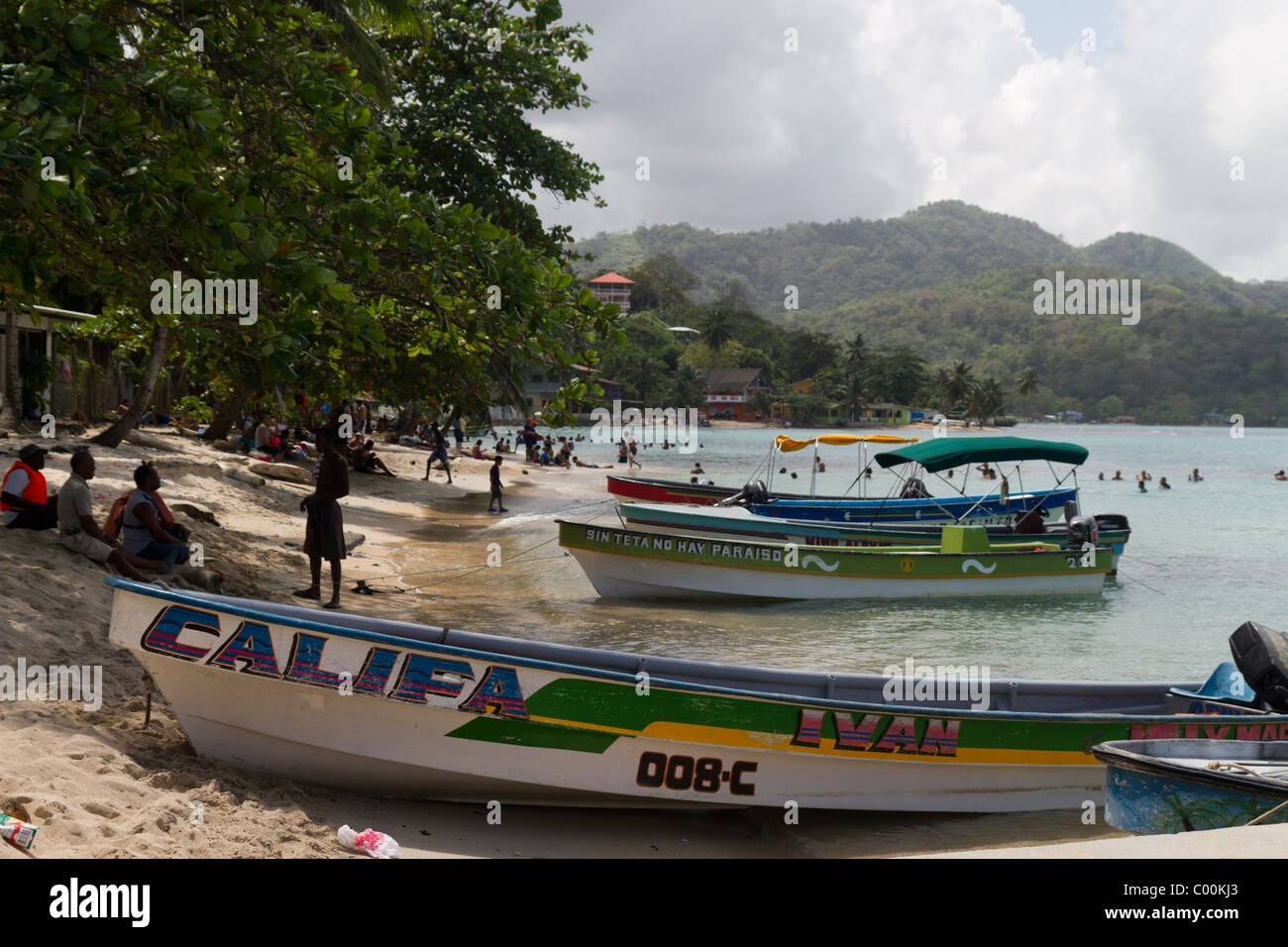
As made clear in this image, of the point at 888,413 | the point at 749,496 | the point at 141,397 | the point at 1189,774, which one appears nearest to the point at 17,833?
the point at 1189,774

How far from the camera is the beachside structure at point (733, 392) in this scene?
110688 millimetres

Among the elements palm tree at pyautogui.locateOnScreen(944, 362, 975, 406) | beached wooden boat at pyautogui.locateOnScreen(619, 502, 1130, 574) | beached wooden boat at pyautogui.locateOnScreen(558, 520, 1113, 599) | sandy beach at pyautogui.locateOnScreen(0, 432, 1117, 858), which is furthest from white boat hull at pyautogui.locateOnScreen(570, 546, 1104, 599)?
palm tree at pyautogui.locateOnScreen(944, 362, 975, 406)

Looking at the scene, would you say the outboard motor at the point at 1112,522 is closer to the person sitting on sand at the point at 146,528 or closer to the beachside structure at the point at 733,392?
the person sitting on sand at the point at 146,528

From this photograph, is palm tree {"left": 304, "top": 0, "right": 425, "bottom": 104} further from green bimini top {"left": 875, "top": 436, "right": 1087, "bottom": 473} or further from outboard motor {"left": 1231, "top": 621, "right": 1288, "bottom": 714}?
outboard motor {"left": 1231, "top": 621, "right": 1288, "bottom": 714}

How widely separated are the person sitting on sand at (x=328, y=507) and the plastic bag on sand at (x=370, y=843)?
205 inches

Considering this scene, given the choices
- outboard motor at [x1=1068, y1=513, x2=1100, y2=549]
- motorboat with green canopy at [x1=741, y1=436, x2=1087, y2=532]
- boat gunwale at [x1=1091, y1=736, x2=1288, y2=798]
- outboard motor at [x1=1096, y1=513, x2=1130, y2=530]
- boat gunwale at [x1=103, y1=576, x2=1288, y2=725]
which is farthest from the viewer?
outboard motor at [x1=1096, y1=513, x2=1130, y2=530]

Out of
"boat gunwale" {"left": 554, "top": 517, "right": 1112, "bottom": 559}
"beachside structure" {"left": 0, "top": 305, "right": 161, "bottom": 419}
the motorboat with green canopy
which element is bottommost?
"boat gunwale" {"left": 554, "top": 517, "right": 1112, "bottom": 559}

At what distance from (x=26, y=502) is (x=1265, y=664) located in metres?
10.7

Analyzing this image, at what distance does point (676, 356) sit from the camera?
375ft

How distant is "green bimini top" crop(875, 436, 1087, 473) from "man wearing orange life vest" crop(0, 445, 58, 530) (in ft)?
41.1

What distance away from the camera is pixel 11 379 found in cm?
2019

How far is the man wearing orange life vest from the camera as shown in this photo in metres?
9.45

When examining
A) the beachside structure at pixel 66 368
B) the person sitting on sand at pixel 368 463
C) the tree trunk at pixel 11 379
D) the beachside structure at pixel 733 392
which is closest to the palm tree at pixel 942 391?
the beachside structure at pixel 733 392
